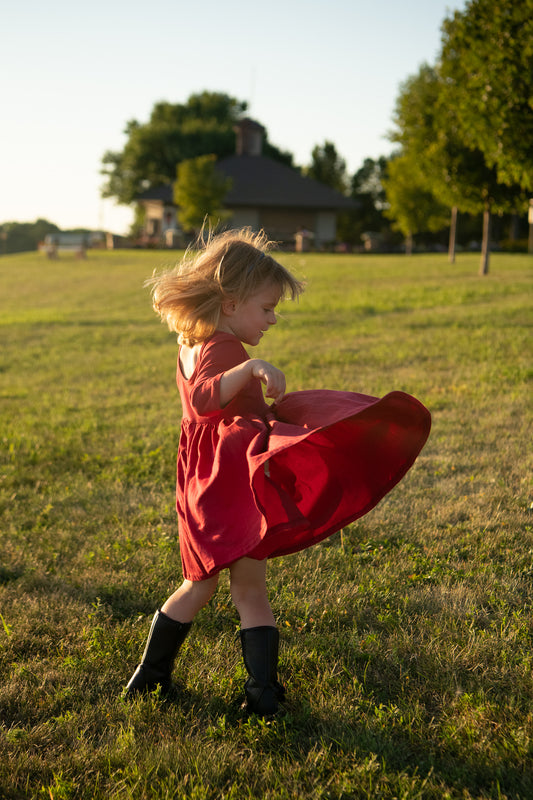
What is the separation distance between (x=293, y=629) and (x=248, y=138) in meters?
57.0

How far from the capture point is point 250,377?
2.49 metres

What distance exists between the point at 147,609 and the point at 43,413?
476cm

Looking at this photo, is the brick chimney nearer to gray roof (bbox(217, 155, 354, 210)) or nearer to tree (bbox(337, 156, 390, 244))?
gray roof (bbox(217, 155, 354, 210))

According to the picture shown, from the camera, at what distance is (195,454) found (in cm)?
271

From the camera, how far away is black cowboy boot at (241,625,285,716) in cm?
258

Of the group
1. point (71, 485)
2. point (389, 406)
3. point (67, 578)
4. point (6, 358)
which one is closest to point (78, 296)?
point (6, 358)

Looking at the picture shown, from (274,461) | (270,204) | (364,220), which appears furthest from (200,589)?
(364,220)

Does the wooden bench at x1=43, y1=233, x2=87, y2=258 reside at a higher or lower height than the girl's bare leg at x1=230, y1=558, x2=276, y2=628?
higher

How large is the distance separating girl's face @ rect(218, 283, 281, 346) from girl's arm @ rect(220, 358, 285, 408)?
267 millimetres

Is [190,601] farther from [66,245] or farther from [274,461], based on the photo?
[66,245]

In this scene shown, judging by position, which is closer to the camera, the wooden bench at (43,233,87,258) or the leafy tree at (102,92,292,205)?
the wooden bench at (43,233,87,258)

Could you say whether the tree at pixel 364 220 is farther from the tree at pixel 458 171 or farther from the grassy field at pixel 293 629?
the grassy field at pixel 293 629

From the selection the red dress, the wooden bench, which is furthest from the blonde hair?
the wooden bench

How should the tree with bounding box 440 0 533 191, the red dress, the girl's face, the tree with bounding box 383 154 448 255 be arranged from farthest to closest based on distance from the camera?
the tree with bounding box 383 154 448 255 → the tree with bounding box 440 0 533 191 → the girl's face → the red dress
